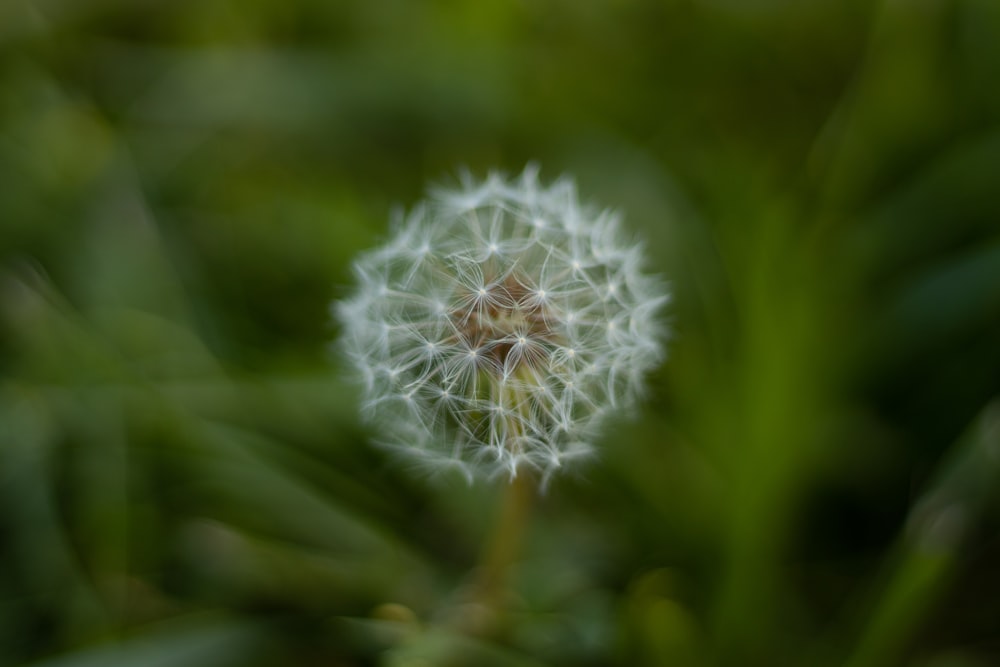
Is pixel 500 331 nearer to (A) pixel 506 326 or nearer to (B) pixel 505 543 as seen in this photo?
(A) pixel 506 326

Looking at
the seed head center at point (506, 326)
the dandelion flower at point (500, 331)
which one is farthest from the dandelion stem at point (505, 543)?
the seed head center at point (506, 326)

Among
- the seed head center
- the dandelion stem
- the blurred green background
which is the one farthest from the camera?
the blurred green background

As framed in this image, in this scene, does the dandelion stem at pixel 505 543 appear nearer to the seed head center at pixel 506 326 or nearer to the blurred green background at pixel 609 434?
the blurred green background at pixel 609 434

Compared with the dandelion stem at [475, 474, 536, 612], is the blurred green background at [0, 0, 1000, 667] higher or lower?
higher

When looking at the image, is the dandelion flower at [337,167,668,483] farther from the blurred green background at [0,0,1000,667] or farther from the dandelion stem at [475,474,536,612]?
the blurred green background at [0,0,1000,667]

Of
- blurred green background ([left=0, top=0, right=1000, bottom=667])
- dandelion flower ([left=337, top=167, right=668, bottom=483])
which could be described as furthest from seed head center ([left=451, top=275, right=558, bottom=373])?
blurred green background ([left=0, top=0, right=1000, bottom=667])
